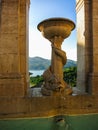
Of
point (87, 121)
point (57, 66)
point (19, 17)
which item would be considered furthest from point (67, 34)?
point (87, 121)

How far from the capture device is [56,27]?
803 cm

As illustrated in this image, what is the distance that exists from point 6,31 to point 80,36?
319cm

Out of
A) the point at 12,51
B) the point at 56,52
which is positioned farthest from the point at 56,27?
the point at 12,51

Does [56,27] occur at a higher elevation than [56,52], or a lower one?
higher

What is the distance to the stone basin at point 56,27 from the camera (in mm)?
7988

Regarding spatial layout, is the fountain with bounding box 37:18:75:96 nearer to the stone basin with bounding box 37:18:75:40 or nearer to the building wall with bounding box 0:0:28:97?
the stone basin with bounding box 37:18:75:40

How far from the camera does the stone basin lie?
799 centimetres

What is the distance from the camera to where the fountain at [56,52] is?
8.03 m

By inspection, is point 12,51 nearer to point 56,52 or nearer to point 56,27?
point 56,52

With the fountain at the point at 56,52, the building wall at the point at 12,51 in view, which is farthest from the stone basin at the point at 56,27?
the building wall at the point at 12,51

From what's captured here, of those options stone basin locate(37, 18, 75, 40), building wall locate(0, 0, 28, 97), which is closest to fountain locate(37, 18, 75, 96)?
stone basin locate(37, 18, 75, 40)

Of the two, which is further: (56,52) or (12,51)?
(56,52)

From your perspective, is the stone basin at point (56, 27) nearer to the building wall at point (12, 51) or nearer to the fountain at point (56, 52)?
the fountain at point (56, 52)

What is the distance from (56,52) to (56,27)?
2.81 feet
